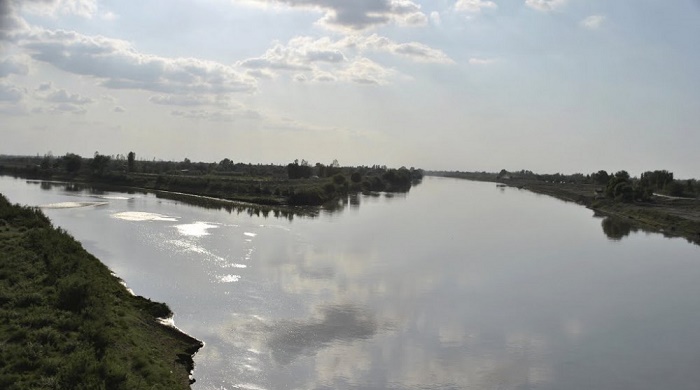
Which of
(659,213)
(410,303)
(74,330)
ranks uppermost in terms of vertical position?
(659,213)

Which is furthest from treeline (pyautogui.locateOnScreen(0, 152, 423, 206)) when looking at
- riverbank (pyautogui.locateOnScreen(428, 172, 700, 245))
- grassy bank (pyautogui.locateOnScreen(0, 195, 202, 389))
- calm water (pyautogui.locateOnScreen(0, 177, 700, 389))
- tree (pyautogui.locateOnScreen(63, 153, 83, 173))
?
grassy bank (pyautogui.locateOnScreen(0, 195, 202, 389))

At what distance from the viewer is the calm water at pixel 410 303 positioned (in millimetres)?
17922

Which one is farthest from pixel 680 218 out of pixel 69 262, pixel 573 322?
pixel 69 262

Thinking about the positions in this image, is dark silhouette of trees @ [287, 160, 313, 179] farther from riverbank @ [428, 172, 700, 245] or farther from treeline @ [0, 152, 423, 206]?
riverbank @ [428, 172, 700, 245]

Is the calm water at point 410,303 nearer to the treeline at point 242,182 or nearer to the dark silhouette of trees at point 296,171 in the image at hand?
the treeline at point 242,182

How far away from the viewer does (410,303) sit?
26.3 m

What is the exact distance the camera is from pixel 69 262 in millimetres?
19828

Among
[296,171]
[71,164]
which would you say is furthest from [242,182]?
[71,164]

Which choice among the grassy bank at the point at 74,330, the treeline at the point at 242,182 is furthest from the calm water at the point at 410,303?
the treeline at the point at 242,182

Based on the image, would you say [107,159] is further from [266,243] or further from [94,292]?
[94,292]

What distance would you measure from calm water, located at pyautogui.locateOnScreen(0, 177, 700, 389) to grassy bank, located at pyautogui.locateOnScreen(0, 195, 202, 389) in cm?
169

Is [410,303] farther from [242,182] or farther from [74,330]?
[242,182]

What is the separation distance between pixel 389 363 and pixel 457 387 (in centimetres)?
263

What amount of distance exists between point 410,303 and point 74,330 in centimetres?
1599
